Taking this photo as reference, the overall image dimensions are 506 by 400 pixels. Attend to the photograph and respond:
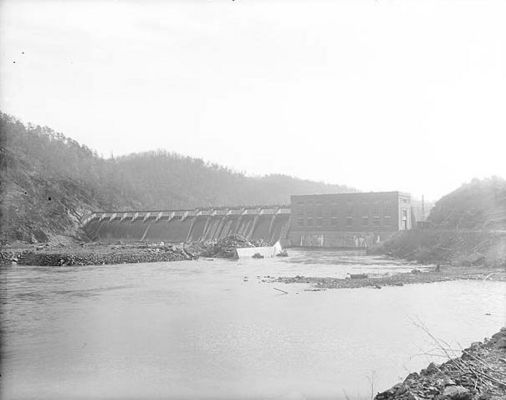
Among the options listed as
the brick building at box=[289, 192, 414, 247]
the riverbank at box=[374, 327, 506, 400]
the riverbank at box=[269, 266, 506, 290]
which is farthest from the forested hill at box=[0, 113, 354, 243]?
the riverbank at box=[374, 327, 506, 400]

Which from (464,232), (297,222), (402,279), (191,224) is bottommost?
(402,279)

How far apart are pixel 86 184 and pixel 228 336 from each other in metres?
76.5

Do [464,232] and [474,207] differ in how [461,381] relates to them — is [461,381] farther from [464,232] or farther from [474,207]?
[474,207]

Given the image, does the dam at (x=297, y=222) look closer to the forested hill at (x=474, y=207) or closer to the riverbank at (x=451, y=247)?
the forested hill at (x=474, y=207)

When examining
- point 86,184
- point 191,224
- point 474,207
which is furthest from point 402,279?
point 86,184

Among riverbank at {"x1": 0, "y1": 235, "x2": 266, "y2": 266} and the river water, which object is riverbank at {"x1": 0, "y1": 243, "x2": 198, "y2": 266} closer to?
riverbank at {"x1": 0, "y1": 235, "x2": 266, "y2": 266}

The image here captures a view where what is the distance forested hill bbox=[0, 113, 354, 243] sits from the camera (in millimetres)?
61219

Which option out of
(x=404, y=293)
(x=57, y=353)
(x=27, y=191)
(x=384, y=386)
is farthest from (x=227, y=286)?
(x=27, y=191)

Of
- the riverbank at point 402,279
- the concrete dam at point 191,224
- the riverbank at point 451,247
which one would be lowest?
the riverbank at point 402,279

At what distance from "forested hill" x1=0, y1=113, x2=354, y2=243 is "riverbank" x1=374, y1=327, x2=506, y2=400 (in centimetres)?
5069

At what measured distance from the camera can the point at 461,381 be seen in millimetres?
7082

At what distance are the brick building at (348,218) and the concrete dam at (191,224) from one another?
2.57 meters

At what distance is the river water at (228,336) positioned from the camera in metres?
8.69

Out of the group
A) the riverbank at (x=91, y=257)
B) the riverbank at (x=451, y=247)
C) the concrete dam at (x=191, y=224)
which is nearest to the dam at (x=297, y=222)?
the concrete dam at (x=191, y=224)
